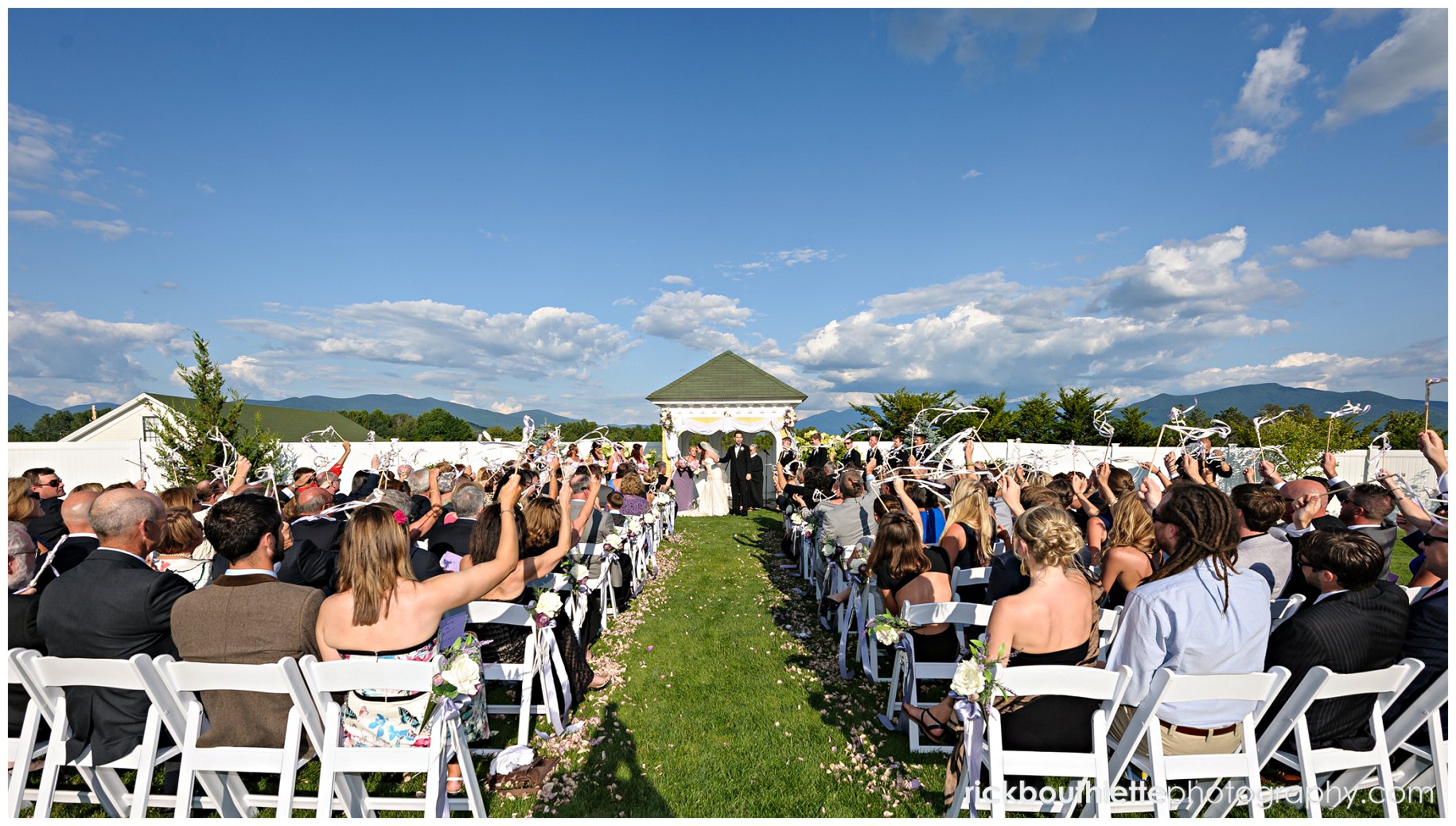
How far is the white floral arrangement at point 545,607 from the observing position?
3869 mm

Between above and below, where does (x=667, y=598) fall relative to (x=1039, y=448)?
below

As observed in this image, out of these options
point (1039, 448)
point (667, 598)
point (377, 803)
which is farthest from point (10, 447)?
point (1039, 448)

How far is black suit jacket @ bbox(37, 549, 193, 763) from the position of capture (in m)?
2.86

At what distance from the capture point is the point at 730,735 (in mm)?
4133

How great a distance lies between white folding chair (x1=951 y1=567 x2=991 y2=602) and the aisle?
104 centimetres

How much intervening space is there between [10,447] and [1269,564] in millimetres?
19321

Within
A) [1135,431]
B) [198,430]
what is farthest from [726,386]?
[1135,431]

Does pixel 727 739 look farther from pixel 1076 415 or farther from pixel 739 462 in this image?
pixel 1076 415

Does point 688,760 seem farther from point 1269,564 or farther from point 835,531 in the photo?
point 1269,564

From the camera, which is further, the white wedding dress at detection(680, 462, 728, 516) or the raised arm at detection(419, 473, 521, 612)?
the white wedding dress at detection(680, 462, 728, 516)

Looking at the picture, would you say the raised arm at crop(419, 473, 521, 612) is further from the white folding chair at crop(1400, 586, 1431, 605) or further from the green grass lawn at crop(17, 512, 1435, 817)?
the white folding chair at crop(1400, 586, 1431, 605)

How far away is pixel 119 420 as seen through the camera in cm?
1916

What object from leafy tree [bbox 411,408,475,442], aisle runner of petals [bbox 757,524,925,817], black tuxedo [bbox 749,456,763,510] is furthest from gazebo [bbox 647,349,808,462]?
leafy tree [bbox 411,408,475,442]

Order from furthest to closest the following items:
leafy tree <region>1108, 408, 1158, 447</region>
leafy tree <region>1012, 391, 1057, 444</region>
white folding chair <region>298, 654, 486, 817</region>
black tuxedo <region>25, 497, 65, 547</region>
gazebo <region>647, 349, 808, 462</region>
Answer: leafy tree <region>1012, 391, 1057, 444</region> < leafy tree <region>1108, 408, 1158, 447</region> < gazebo <region>647, 349, 808, 462</region> < black tuxedo <region>25, 497, 65, 547</region> < white folding chair <region>298, 654, 486, 817</region>
